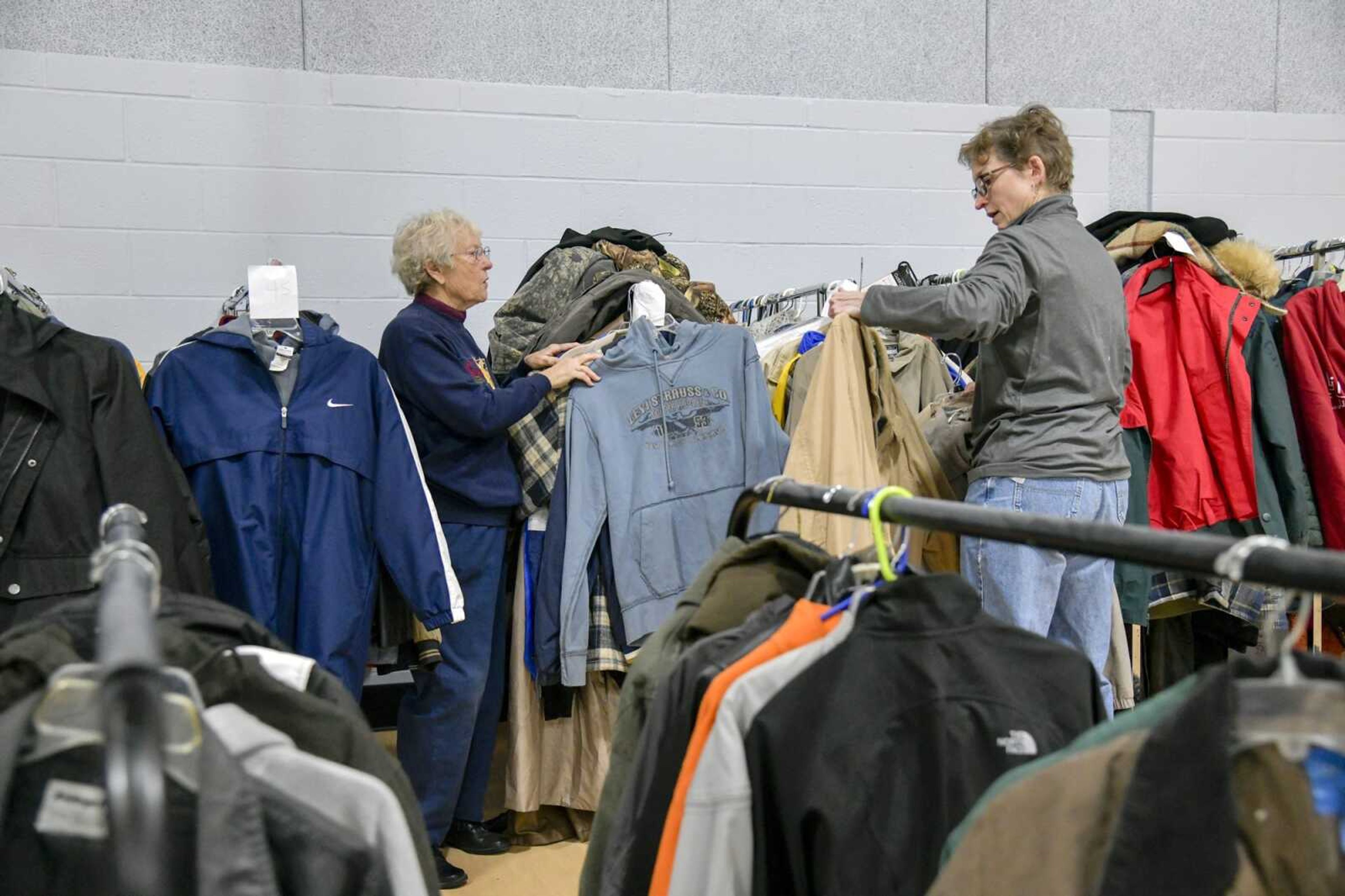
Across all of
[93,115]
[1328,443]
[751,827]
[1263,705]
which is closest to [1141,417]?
[1328,443]

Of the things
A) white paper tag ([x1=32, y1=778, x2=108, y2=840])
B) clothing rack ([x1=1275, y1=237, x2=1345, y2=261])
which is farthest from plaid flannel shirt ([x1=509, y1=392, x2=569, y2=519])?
white paper tag ([x1=32, y1=778, x2=108, y2=840])

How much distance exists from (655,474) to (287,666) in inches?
74.8

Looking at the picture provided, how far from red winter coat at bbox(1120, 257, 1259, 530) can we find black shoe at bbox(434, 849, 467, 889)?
77.4 inches

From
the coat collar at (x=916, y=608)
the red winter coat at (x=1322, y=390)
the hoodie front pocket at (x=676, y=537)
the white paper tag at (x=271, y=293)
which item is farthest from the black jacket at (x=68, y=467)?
the red winter coat at (x=1322, y=390)

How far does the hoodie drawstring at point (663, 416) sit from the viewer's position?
3.06 m

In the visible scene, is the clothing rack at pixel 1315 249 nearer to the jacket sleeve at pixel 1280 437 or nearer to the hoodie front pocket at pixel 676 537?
the jacket sleeve at pixel 1280 437

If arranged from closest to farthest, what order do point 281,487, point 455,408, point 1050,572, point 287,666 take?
point 287,666
point 1050,572
point 281,487
point 455,408

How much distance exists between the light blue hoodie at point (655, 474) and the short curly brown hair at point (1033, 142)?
0.75 metres

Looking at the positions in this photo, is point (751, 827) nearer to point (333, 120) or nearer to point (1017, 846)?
point (1017, 846)

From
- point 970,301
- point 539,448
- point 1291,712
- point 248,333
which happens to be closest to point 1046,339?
point 970,301

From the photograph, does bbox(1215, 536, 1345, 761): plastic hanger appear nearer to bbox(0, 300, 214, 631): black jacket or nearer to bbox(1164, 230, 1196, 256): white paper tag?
bbox(0, 300, 214, 631): black jacket

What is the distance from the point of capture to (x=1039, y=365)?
263 centimetres

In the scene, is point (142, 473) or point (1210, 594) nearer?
point (142, 473)

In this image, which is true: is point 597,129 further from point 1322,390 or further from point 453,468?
point 1322,390
